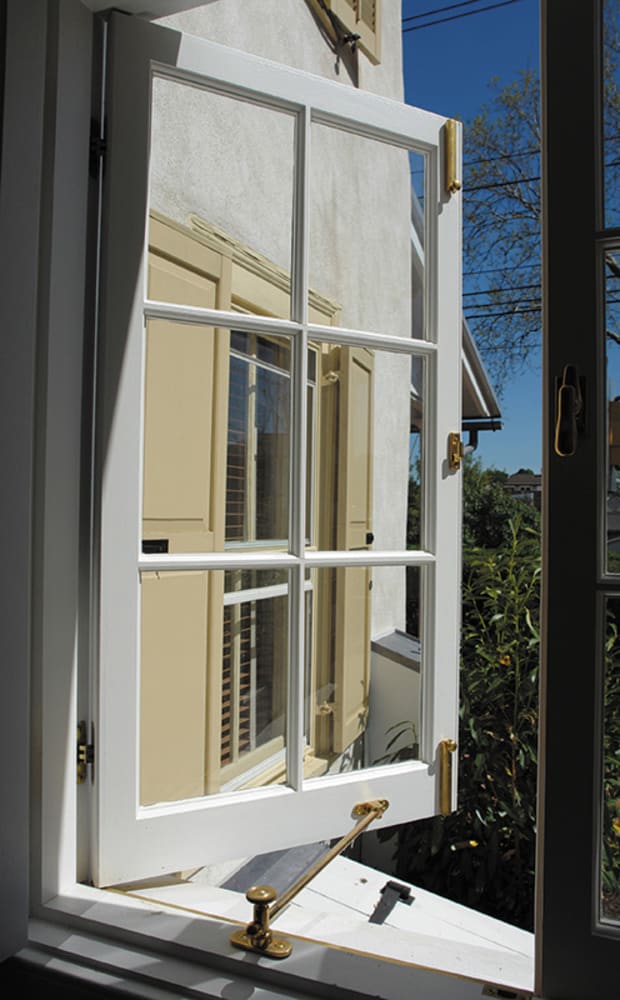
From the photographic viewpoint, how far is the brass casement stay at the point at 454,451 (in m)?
1.54

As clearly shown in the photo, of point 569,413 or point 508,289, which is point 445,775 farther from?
point 508,289

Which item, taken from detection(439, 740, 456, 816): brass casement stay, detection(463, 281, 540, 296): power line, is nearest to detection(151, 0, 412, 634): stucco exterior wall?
detection(439, 740, 456, 816): brass casement stay

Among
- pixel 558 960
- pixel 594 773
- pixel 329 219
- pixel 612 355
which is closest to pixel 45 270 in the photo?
pixel 329 219

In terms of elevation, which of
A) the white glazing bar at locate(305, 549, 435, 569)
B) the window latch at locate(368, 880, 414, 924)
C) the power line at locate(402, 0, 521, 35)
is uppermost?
the power line at locate(402, 0, 521, 35)

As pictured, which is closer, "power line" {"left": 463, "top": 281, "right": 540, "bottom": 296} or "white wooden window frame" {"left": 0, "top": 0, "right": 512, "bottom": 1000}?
"white wooden window frame" {"left": 0, "top": 0, "right": 512, "bottom": 1000}

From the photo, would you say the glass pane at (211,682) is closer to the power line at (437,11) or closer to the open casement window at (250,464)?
the open casement window at (250,464)

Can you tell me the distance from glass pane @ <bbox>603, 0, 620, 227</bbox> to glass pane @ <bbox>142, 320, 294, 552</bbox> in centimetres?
65

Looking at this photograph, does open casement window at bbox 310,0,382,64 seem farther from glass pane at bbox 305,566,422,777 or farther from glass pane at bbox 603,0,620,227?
glass pane at bbox 305,566,422,777

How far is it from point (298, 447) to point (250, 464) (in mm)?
103

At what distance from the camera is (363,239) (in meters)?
1.77

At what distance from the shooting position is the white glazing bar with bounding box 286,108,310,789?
135 cm

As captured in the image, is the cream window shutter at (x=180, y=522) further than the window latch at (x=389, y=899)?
No

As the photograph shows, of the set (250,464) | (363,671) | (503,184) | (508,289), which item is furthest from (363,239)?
(503,184)

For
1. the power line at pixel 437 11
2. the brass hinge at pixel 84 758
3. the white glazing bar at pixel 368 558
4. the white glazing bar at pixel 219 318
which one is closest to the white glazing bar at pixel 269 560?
the white glazing bar at pixel 368 558
